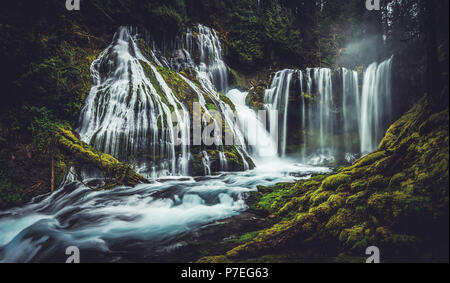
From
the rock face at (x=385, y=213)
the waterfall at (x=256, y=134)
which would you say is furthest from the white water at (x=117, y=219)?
the waterfall at (x=256, y=134)

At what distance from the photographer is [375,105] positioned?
10.2 metres

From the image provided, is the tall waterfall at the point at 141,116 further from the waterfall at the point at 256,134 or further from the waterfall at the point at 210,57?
the waterfall at the point at 210,57

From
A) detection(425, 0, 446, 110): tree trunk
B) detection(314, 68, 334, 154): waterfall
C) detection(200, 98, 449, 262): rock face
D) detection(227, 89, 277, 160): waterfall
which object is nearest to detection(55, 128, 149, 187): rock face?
detection(200, 98, 449, 262): rock face

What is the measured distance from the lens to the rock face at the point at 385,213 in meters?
1.92

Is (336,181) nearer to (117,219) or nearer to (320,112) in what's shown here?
(117,219)

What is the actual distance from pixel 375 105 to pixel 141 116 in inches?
421

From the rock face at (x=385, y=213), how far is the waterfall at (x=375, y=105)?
8050 millimetres

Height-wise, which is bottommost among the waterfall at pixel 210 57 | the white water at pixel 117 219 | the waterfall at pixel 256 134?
the white water at pixel 117 219

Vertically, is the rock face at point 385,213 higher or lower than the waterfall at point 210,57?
lower

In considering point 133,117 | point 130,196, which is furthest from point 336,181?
point 133,117

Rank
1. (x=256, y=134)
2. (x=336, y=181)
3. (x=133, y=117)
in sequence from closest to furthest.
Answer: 1. (x=336, y=181)
2. (x=133, y=117)
3. (x=256, y=134)

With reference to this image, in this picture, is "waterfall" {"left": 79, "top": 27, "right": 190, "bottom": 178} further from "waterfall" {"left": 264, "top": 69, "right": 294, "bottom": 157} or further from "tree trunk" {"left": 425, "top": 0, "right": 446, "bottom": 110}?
"tree trunk" {"left": 425, "top": 0, "right": 446, "bottom": 110}

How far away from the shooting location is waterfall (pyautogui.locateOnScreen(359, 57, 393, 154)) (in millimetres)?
9414
